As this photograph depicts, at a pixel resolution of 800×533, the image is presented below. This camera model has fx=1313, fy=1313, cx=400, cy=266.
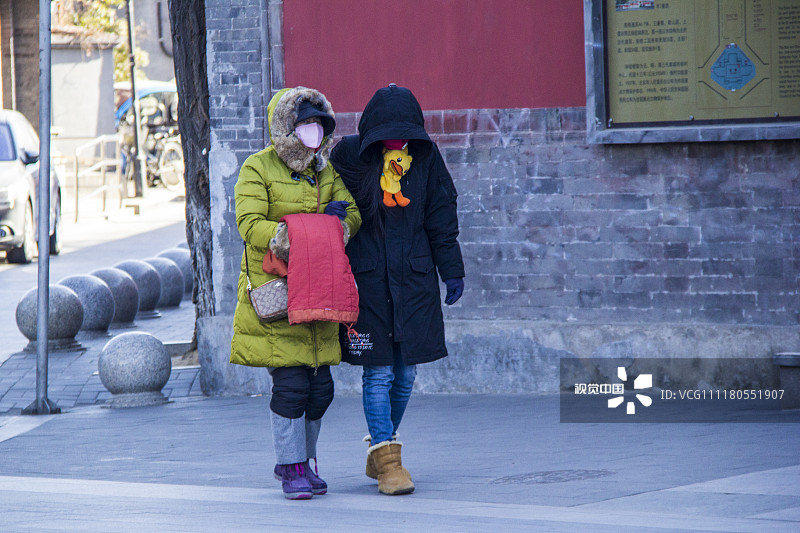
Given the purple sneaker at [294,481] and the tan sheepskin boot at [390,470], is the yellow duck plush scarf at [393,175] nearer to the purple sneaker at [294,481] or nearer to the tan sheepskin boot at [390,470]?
the tan sheepskin boot at [390,470]

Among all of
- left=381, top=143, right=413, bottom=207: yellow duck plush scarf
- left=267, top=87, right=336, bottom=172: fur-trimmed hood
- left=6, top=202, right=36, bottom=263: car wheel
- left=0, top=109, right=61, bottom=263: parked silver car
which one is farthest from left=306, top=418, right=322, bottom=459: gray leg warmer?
left=6, top=202, right=36, bottom=263: car wheel

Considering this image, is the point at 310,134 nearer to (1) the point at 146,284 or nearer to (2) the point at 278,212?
(2) the point at 278,212

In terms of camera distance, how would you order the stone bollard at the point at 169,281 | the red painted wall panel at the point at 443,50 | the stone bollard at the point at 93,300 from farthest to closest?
the stone bollard at the point at 169,281
the stone bollard at the point at 93,300
the red painted wall panel at the point at 443,50

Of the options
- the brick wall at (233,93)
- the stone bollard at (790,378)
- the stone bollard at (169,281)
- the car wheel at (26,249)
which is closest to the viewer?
the stone bollard at (790,378)

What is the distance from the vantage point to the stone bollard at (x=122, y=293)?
1411cm

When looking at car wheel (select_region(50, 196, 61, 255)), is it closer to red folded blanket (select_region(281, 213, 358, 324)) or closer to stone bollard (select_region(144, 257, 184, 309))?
stone bollard (select_region(144, 257, 184, 309))

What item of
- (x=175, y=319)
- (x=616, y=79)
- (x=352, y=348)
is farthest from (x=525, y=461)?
(x=175, y=319)

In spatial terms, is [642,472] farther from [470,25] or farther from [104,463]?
[470,25]

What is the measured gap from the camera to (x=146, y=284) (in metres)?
15.1

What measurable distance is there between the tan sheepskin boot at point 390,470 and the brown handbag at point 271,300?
0.77 m

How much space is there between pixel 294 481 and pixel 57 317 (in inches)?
277

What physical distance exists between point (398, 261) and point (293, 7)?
12.6 ft

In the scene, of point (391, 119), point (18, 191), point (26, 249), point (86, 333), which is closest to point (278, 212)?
point (391, 119)

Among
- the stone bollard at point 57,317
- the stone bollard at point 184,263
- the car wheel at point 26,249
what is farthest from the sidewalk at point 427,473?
the car wheel at point 26,249
